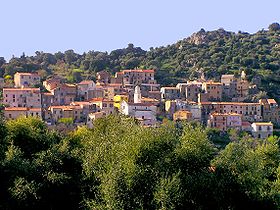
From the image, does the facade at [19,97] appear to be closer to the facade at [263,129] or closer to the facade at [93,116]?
the facade at [93,116]

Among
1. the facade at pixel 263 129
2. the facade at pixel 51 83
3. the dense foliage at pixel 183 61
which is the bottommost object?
the facade at pixel 263 129

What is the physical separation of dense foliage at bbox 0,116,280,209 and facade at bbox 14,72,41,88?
56.4 m

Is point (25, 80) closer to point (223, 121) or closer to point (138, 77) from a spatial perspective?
point (138, 77)

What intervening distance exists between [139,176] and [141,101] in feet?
172

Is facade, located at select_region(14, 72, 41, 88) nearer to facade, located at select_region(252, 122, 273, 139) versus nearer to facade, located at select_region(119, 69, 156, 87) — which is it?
facade, located at select_region(119, 69, 156, 87)

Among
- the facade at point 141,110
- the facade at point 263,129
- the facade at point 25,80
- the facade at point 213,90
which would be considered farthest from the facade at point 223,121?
the facade at point 25,80

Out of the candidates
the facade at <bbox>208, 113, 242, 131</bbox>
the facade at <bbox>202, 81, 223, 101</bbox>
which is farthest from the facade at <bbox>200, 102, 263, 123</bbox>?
the facade at <bbox>202, 81, 223, 101</bbox>

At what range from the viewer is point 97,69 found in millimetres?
97438

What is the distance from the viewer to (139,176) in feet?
64.2

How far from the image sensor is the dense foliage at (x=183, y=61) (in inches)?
3575

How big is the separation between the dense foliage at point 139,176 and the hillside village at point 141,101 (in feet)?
128

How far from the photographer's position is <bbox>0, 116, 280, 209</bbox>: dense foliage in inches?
765

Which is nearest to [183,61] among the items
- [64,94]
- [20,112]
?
[64,94]

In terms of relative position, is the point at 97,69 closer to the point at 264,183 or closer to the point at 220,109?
the point at 220,109
